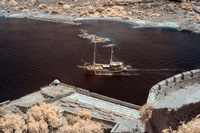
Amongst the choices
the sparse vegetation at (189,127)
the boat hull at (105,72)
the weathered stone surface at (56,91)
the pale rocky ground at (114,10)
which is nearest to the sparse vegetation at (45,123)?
the weathered stone surface at (56,91)

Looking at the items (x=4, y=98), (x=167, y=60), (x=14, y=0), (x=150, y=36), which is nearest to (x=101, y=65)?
(x=167, y=60)

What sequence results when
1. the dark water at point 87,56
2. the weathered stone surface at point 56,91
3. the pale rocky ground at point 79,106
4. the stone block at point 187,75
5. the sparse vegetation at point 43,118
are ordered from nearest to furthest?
the sparse vegetation at point 43,118 < the pale rocky ground at point 79,106 < the stone block at point 187,75 < the weathered stone surface at point 56,91 < the dark water at point 87,56

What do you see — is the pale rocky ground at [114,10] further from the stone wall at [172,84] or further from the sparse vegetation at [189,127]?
the sparse vegetation at [189,127]

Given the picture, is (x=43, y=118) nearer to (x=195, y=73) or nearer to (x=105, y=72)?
(x=195, y=73)

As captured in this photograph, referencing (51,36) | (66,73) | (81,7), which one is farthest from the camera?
(81,7)

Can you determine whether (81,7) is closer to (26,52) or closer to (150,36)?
(150,36)

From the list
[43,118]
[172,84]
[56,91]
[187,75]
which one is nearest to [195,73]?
[187,75]
